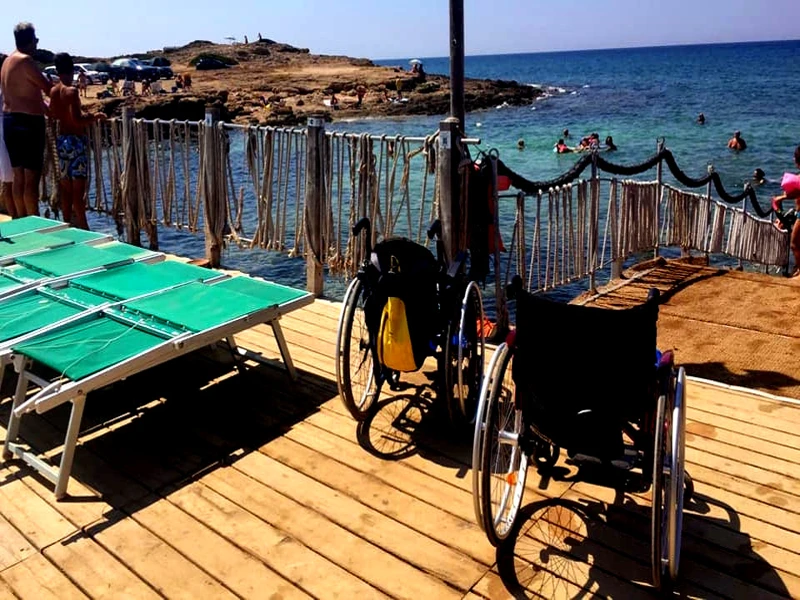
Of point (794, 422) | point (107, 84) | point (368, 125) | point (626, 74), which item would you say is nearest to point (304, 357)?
point (794, 422)

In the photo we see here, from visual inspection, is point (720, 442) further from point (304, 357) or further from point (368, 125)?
point (368, 125)

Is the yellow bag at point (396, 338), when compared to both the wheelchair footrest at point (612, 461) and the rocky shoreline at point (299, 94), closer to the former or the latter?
the wheelchair footrest at point (612, 461)

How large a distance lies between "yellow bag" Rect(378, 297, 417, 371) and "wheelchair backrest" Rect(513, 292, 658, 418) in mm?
763

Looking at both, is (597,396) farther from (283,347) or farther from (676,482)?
(283,347)

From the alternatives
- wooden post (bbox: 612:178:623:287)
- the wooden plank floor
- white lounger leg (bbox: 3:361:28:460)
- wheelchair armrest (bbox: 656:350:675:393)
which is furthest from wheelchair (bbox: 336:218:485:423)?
wooden post (bbox: 612:178:623:287)

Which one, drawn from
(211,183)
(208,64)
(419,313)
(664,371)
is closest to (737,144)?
(211,183)

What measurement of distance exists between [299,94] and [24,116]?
4016 centimetres

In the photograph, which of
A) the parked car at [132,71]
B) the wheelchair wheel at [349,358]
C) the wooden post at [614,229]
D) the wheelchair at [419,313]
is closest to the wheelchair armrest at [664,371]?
the wheelchair at [419,313]

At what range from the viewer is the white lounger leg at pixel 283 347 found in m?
3.94

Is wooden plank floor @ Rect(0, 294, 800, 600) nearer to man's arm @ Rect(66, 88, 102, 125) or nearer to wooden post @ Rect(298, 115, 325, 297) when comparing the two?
wooden post @ Rect(298, 115, 325, 297)

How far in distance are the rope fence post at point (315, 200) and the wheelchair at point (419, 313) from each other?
2086mm

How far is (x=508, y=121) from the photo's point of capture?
134ft

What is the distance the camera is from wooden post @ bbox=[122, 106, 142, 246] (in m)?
6.99

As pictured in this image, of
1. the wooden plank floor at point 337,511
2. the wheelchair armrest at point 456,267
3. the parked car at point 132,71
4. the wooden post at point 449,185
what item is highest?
the parked car at point 132,71
